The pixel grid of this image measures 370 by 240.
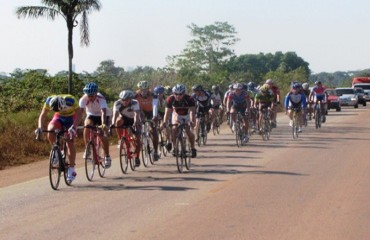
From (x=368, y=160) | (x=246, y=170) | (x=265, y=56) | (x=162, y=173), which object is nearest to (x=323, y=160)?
(x=368, y=160)

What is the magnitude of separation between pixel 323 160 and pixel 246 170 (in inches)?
106

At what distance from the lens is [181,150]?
1552cm

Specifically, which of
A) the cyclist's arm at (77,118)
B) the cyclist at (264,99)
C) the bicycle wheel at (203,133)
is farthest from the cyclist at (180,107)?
the cyclist at (264,99)

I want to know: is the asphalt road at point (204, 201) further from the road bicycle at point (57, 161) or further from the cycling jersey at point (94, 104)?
the cycling jersey at point (94, 104)

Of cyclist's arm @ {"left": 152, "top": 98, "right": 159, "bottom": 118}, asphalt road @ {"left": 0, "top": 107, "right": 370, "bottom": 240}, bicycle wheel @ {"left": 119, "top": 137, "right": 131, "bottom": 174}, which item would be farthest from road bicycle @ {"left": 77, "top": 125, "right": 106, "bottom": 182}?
cyclist's arm @ {"left": 152, "top": 98, "right": 159, "bottom": 118}

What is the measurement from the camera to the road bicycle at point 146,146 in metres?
17.0

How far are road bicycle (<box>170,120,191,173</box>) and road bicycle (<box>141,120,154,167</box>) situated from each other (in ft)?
4.01

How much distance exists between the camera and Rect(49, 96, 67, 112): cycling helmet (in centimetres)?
1366

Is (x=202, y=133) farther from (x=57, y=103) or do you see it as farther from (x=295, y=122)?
(x=57, y=103)

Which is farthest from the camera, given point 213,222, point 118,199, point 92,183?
point 92,183

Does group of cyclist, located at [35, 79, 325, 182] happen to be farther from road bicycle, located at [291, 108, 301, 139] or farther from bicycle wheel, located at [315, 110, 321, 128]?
bicycle wheel, located at [315, 110, 321, 128]

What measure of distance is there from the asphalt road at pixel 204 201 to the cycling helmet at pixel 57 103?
1.36 metres

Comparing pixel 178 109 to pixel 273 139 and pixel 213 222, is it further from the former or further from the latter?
pixel 273 139

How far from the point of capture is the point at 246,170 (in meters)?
15.9
